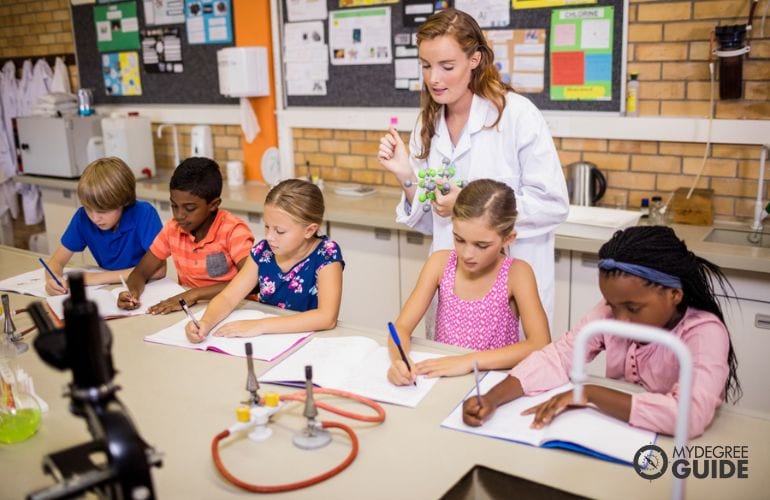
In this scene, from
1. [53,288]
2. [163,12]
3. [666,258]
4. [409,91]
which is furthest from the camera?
[163,12]

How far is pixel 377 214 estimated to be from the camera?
123 inches

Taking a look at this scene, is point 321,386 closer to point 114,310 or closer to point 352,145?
point 114,310

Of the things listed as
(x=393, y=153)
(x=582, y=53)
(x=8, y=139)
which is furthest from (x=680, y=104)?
(x=8, y=139)

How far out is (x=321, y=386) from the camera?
59.1 inches

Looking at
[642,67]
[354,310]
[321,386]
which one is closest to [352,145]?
[354,310]

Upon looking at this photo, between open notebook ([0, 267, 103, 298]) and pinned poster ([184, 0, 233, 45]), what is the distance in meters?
2.07

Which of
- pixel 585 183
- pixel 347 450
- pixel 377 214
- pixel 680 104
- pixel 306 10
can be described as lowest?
pixel 347 450

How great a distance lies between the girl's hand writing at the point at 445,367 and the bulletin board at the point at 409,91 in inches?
71.0

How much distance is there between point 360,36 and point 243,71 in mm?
667

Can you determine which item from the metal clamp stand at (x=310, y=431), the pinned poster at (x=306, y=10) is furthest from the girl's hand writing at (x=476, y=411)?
the pinned poster at (x=306, y=10)

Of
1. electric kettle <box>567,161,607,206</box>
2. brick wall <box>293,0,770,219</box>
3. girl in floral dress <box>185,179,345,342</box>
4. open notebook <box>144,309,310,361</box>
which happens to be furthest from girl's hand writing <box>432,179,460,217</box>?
brick wall <box>293,0,770,219</box>

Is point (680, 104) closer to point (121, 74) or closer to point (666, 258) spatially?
point (666, 258)

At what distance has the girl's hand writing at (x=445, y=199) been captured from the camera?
2.02 meters

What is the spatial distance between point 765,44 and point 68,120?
365 cm
